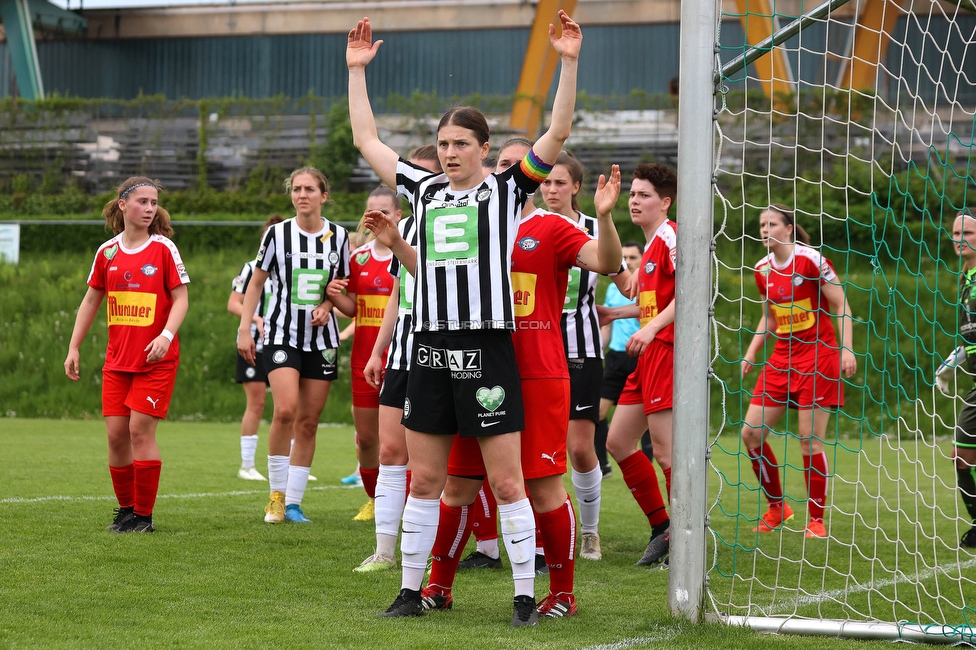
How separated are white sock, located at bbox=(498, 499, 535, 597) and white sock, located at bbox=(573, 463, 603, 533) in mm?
1716

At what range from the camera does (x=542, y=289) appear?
4.13m

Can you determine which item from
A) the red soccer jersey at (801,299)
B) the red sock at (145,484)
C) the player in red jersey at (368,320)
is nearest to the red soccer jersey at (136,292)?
the red sock at (145,484)

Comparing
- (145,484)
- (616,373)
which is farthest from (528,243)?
(616,373)

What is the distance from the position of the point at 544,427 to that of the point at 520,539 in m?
0.45

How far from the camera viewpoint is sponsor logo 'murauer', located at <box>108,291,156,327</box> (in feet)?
19.3

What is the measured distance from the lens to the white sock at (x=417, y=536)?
12.8 feet

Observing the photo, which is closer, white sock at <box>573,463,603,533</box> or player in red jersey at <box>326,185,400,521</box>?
white sock at <box>573,463,603,533</box>

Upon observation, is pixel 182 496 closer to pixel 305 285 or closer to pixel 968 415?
pixel 305 285

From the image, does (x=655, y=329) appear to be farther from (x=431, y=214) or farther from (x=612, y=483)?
(x=612, y=483)

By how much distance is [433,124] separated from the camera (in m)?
20.5

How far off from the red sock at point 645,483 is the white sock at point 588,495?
165 millimetres

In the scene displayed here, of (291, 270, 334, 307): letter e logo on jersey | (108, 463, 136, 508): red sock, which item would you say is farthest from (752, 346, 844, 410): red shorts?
(108, 463, 136, 508): red sock

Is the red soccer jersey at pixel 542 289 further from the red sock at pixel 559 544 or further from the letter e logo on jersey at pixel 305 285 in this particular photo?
the letter e logo on jersey at pixel 305 285

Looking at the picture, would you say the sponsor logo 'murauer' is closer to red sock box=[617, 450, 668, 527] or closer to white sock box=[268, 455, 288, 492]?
white sock box=[268, 455, 288, 492]
